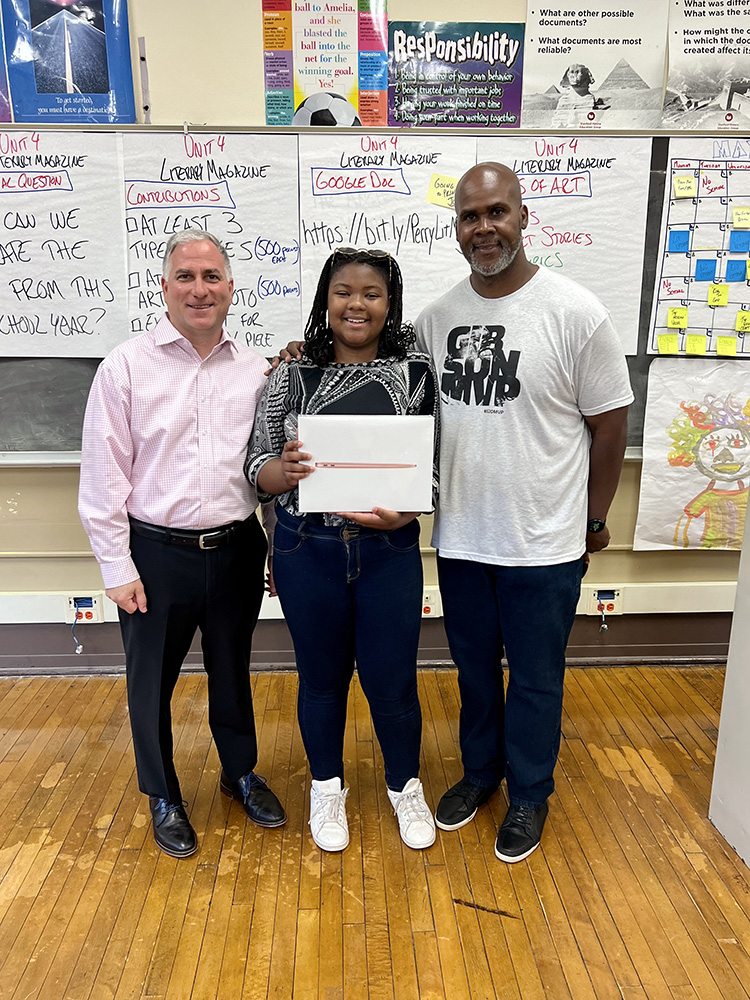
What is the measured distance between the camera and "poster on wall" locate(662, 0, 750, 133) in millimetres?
2340

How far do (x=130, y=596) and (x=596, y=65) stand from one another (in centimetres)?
227

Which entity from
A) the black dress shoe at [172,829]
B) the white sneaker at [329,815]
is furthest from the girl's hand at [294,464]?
the black dress shoe at [172,829]

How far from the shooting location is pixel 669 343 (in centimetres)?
259

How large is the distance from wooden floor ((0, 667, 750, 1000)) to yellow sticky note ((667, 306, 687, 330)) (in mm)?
1443

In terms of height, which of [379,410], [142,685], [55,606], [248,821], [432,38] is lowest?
[248,821]

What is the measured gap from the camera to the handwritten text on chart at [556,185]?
2451 millimetres

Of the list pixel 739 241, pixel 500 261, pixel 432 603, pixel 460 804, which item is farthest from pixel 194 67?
pixel 460 804

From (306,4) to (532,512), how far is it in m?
1.88

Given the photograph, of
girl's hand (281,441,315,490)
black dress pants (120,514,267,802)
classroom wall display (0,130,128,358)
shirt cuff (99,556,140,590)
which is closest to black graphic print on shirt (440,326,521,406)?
girl's hand (281,441,315,490)

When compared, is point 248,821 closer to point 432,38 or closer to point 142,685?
point 142,685

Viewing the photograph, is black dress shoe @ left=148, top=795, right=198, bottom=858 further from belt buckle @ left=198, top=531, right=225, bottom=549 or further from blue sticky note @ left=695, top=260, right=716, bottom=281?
blue sticky note @ left=695, top=260, right=716, bottom=281

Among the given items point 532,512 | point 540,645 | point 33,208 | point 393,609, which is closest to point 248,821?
point 393,609

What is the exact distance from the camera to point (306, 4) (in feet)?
7.58

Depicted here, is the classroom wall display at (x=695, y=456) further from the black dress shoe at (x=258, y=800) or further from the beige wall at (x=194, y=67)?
the black dress shoe at (x=258, y=800)
